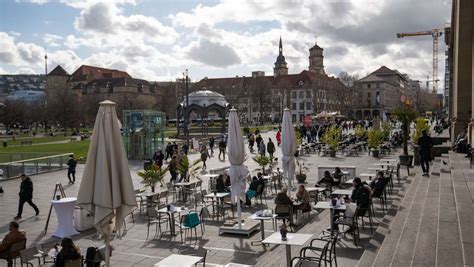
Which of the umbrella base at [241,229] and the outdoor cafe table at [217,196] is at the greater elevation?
the outdoor cafe table at [217,196]

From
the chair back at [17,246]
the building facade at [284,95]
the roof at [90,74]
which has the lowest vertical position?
the chair back at [17,246]

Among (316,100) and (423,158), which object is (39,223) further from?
(316,100)

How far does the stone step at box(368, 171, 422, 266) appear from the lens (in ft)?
25.5

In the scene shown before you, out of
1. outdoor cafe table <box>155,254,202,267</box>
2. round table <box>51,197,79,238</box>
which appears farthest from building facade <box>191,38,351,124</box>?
outdoor cafe table <box>155,254,202,267</box>

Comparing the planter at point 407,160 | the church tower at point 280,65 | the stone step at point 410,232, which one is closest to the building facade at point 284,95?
the church tower at point 280,65

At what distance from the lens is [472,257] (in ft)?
22.0

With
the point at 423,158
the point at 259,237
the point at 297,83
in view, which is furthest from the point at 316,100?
the point at 259,237

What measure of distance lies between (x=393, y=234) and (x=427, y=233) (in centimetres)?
67

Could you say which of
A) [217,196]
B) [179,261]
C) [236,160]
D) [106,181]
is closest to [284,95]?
[217,196]

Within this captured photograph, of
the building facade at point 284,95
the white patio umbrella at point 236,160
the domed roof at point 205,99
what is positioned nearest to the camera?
the white patio umbrella at point 236,160

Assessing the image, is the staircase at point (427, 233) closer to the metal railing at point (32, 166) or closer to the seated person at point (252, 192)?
the seated person at point (252, 192)

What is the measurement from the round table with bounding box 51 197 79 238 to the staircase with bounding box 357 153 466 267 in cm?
797

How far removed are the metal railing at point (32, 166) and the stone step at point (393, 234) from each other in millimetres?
20349

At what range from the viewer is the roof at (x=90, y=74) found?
144000mm
